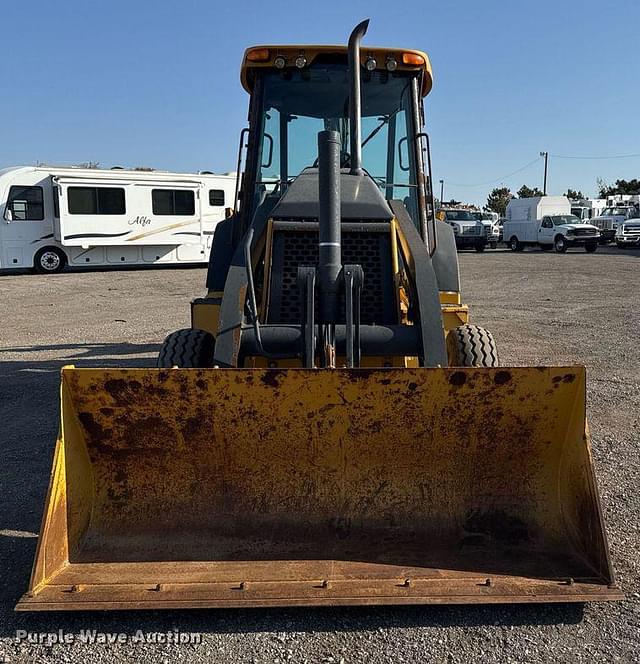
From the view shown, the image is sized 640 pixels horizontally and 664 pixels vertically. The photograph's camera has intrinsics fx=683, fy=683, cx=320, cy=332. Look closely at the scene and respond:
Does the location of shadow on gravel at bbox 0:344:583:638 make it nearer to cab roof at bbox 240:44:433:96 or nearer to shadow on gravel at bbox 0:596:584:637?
shadow on gravel at bbox 0:596:584:637

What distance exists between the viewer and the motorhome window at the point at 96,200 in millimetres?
20141

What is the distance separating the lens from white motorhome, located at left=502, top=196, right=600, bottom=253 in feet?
101

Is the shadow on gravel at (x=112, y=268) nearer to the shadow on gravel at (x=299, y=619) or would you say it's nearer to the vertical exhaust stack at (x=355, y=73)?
the vertical exhaust stack at (x=355, y=73)

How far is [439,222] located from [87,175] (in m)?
17.3

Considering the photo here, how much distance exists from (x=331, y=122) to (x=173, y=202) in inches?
703

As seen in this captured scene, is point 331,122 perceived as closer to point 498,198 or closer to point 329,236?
point 329,236

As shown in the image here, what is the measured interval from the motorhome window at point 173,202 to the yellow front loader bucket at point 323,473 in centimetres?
1945

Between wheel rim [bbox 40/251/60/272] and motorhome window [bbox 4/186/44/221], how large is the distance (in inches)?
43.4

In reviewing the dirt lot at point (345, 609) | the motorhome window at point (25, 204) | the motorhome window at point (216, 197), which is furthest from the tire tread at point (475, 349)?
the motorhome window at point (216, 197)

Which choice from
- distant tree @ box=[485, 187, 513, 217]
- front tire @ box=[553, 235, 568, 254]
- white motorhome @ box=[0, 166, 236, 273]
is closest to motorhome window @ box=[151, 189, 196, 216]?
white motorhome @ box=[0, 166, 236, 273]

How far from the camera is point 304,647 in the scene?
8.68ft

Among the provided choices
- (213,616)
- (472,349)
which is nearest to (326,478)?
(213,616)

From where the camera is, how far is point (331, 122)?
16.8ft

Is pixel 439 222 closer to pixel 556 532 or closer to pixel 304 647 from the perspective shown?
pixel 556 532
